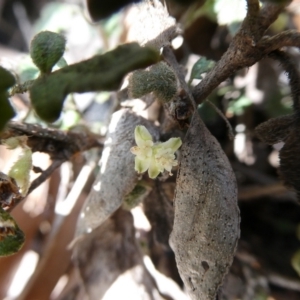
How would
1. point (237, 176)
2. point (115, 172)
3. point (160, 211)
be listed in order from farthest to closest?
point (237, 176), point (160, 211), point (115, 172)

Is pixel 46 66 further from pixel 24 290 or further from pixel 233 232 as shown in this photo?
pixel 24 290

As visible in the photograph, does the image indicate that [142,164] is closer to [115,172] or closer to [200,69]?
[115,172]

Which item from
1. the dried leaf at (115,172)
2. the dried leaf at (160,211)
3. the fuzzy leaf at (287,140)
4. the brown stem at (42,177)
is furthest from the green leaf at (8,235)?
the fuzzy leaf at (287,140)

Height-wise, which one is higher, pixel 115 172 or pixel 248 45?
pixel 248 45

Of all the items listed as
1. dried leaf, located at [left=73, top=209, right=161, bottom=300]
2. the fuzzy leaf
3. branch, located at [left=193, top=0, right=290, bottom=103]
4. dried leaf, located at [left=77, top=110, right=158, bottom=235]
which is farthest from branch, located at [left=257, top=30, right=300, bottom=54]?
dried leaf, located at [left=73, top=209, right=161, bottom=300]

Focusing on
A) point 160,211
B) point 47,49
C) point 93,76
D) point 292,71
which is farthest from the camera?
point 160,211

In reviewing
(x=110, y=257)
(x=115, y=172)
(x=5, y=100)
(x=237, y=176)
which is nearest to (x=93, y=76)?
(x=5, y=100)

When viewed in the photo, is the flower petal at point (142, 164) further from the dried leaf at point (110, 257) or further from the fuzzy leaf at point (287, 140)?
the dried leaf at point (110, 257)
